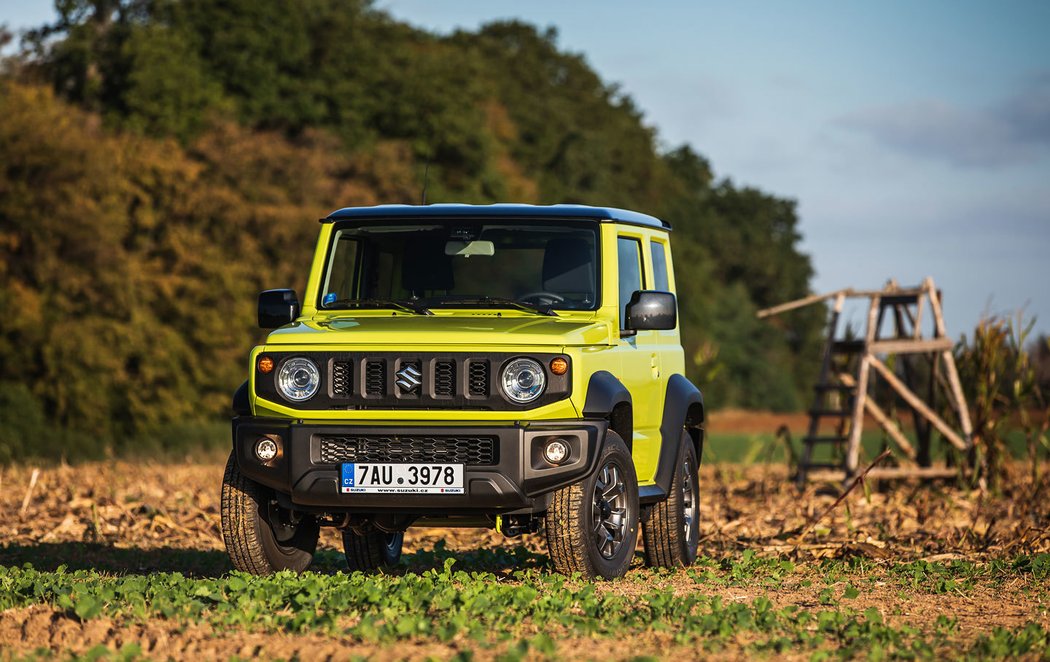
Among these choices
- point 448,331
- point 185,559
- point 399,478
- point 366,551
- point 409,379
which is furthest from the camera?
point 185,559

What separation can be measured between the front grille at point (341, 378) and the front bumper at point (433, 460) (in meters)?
0.21

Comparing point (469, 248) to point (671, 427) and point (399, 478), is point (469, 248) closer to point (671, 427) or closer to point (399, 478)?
point (671, 427)

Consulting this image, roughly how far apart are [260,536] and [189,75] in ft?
134

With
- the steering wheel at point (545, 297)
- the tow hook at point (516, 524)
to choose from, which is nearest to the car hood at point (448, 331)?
the steering wheel at point (545, 297)

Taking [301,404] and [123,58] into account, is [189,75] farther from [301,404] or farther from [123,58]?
[301,404]

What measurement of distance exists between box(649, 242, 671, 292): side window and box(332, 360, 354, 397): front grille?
9.29ft

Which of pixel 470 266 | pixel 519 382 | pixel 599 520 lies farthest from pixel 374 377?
pixel 599 520

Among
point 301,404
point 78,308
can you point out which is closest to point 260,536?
point 301,404

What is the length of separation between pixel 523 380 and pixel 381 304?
5.02 ft

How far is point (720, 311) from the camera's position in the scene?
85.9 m

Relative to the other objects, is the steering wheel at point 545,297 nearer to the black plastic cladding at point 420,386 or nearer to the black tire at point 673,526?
the black plastic cladding at point 420,386

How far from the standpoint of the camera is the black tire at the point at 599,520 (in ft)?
30.1

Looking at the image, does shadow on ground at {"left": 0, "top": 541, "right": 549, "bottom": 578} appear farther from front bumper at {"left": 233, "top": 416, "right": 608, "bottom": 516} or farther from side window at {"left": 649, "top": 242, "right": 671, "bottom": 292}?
side window at {"left": 649, "top": 242, "right": 671, "bottom": 292}

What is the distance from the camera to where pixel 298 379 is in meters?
9.26
